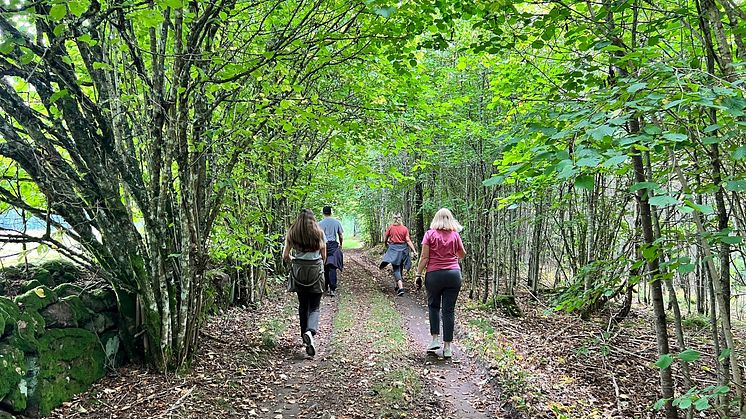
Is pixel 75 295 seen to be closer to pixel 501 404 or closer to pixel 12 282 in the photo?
pixel 12 282

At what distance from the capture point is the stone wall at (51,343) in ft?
12.4

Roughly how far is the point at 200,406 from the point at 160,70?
3.43 m

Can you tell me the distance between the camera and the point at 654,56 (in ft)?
11.6

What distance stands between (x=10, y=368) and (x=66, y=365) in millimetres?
716

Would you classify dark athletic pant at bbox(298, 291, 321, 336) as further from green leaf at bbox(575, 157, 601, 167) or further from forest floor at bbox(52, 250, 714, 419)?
green leaf at bbox(575, 157, 601, 167)

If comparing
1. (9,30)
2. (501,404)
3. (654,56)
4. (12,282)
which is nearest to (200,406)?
(12,282)

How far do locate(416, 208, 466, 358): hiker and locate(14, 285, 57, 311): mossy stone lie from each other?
14.2 ft

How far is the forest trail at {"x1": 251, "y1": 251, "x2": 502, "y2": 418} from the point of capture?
4.68m

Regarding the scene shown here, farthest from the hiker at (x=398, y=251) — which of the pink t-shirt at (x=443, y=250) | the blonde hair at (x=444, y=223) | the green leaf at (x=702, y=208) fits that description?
the green leaf at (x=702, y=208)

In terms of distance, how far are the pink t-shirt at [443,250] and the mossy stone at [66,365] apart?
4126 mm

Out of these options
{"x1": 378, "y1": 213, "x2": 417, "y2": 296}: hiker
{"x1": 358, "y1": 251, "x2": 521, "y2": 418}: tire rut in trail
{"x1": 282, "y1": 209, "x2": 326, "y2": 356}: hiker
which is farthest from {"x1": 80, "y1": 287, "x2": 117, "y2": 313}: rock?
{"x1": 378, "y1": 213, "x2": 417, "y2": 296}: hiker

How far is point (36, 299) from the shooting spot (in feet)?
14.2

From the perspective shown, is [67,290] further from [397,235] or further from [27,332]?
[397,235]

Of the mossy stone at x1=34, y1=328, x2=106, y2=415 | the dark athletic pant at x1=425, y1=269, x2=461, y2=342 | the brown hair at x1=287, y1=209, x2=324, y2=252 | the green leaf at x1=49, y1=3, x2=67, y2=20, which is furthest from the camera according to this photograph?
the brown hair at x1=287, y1=209, x2=324, y2=252
